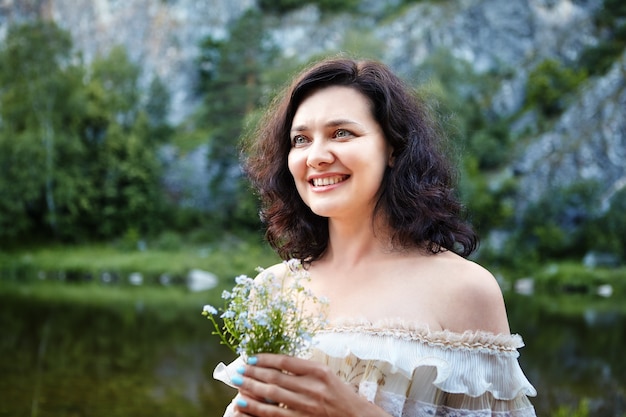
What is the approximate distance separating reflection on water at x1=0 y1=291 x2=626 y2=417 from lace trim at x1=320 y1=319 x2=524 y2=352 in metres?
6.19

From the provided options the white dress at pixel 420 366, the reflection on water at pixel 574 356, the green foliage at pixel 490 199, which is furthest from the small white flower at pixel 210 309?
the green foliage at pixel 490 199

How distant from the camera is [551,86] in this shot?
3509cm

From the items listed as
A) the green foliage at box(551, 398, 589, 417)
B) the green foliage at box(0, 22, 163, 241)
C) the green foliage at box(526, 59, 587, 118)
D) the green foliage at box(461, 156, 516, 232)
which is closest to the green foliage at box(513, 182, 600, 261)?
the green foliage at box(461, 156, 516, 232)

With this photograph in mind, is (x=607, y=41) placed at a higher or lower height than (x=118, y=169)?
higher

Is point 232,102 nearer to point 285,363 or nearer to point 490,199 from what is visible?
point 490,199

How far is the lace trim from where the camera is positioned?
1745 millimetres

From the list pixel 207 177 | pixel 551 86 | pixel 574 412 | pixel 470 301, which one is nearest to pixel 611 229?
pixel 551 86

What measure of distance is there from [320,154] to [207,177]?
3046cm

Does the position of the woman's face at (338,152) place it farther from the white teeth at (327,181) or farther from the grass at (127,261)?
the grass at (127,261)

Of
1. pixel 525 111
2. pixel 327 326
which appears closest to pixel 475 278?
pixel 327 326

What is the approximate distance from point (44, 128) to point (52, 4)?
1627 cm

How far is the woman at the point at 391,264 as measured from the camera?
1.75 metres

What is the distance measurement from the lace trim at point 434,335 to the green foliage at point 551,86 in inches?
1354

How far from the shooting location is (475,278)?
5.75 ft
